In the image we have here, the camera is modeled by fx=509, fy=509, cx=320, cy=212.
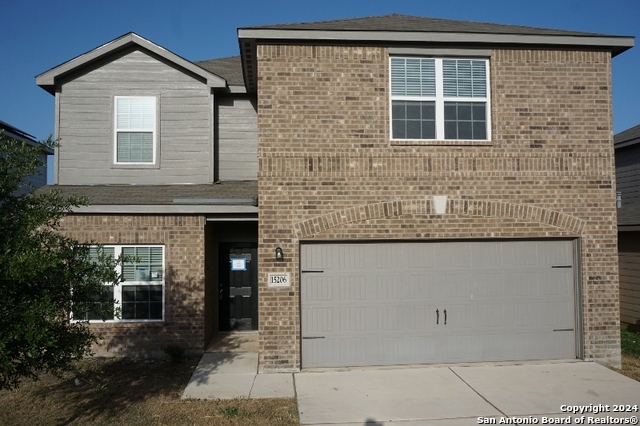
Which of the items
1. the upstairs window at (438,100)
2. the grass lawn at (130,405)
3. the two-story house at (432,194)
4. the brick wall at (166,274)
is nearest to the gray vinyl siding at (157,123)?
the brick wall at (166,274)

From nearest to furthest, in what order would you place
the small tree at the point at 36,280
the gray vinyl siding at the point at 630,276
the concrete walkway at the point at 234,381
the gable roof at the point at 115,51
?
the small tree at the point at 36,280, the concrete walkway at the point at 234,381, the gable roof at the point at 115,51, the gray vinyl siding at the point at 630,276

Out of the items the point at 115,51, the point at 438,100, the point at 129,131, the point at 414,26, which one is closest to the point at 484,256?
the point at 438,100

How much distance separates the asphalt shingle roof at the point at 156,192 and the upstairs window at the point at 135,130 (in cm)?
74

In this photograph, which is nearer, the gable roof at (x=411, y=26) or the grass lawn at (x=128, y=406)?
the grass lawn at (x=128, y=406)

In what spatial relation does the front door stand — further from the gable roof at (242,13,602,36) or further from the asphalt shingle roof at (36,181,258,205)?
the gable roof at (242,13,602,36)

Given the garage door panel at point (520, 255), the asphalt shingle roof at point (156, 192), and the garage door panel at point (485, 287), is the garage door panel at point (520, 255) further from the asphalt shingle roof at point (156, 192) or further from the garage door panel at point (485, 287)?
the asphalt shingle roof at point (156, 192)

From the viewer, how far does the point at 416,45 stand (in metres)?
8.76

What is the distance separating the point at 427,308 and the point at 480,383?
59.5 inches

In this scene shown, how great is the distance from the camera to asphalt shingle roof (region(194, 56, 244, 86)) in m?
12.2

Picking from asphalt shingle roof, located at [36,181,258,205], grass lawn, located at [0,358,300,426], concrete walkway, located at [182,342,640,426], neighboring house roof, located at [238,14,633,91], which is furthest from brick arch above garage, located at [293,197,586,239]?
grass lawn, located at [0,358,300,426]

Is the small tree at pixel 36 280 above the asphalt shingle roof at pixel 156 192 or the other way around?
the other way around

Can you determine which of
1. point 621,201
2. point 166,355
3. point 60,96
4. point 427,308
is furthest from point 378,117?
point 621,201

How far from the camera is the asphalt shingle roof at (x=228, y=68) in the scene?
12.2 m

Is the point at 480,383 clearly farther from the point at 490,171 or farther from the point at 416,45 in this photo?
the point at 416,45
